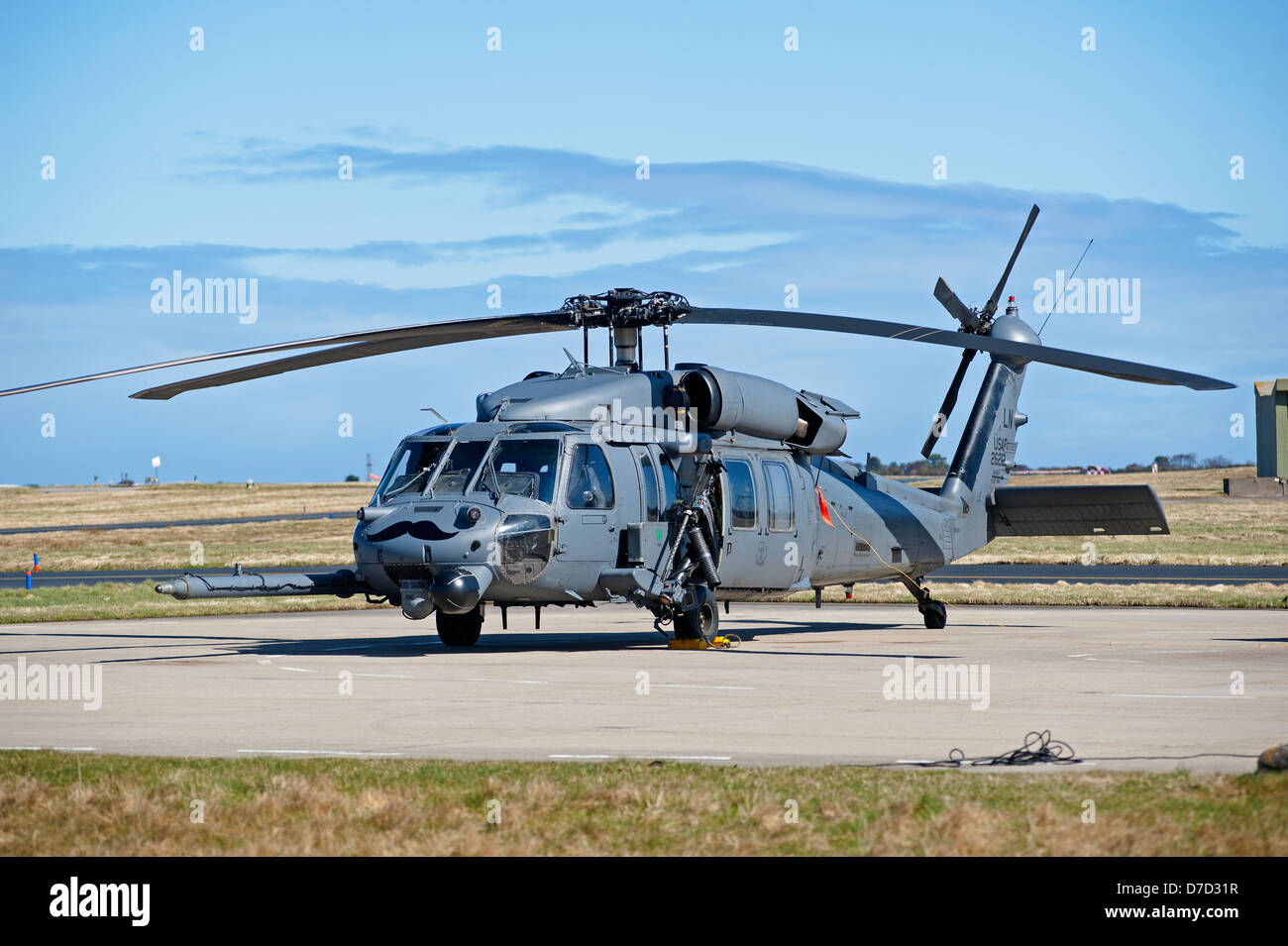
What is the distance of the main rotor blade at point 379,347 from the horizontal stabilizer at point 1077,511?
30.0 ft

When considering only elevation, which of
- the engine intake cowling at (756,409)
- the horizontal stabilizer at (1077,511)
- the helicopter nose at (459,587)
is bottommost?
the helicopter nose at (459,587)

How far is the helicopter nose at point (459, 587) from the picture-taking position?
54.1 feet

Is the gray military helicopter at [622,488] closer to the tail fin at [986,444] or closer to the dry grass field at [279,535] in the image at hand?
the tail fin at [986,444]

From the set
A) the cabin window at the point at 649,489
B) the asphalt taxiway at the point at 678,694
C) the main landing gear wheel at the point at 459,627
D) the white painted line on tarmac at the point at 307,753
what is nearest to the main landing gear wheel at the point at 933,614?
the asphalt taxiway at the point at 678,694

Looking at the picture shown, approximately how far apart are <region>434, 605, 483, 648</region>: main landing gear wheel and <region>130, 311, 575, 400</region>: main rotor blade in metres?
3.69

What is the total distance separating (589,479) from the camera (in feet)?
59.1

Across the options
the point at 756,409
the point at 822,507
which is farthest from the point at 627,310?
the point at 822,507

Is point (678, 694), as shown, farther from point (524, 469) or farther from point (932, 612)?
point (932, 612)

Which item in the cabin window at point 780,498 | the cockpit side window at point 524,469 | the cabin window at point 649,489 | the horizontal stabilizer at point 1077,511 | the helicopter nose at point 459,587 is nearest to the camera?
the helicopter nose at point 459,587

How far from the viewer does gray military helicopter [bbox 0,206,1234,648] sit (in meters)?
16.7

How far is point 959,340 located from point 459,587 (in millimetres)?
6364
